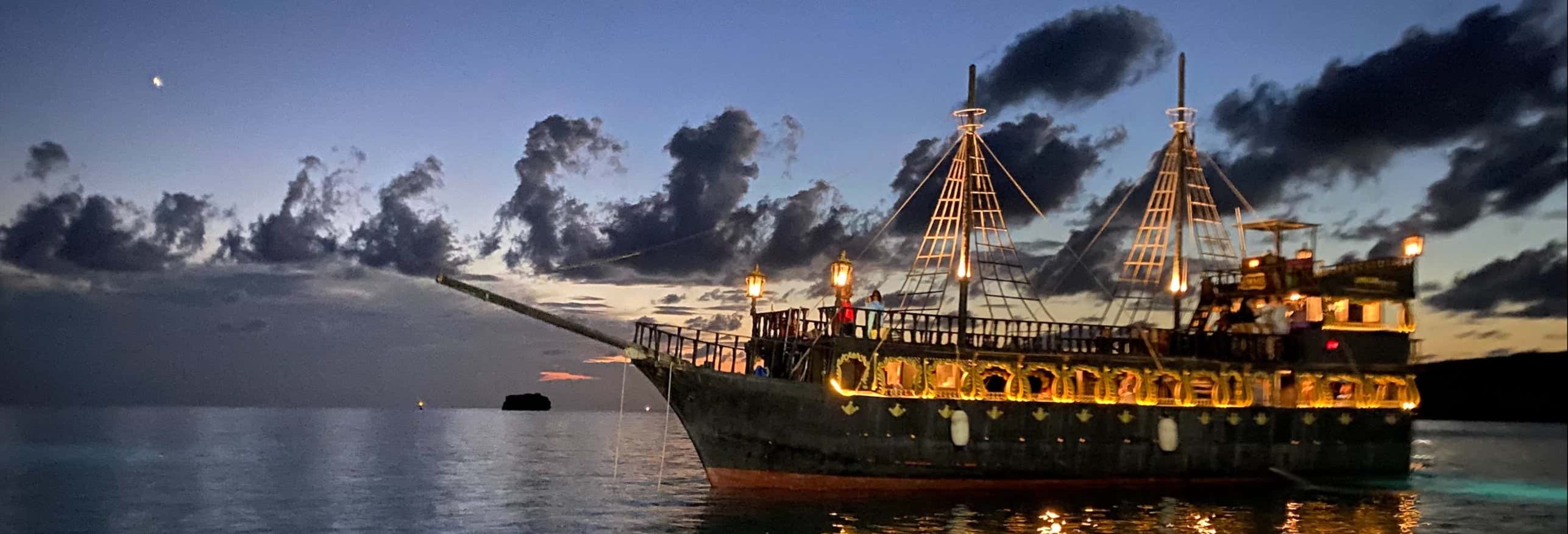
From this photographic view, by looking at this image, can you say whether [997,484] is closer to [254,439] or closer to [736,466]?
[736,466]

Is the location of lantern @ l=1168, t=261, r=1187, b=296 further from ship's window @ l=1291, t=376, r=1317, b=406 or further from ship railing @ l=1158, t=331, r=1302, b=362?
ship's window @ l=1291, t=376, r=1317, b=406

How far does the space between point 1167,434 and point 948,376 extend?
18.4 feet

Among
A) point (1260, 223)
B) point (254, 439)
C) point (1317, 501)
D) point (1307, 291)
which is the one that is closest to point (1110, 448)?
point (1317, 501)

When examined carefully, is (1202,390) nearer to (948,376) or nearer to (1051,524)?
(948,376)

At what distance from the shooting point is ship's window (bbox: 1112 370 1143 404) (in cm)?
2742

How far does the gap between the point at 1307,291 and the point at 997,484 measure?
10367mm

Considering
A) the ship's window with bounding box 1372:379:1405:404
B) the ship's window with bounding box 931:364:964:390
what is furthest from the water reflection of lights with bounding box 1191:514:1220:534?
the ship's window with bounding box 1372:379:1405:404

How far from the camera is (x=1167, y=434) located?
2738 cm

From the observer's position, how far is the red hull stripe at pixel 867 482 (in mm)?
25078

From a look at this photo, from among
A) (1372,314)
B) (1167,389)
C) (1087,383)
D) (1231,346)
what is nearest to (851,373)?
(1087,383)

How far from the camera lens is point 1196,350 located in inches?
1150

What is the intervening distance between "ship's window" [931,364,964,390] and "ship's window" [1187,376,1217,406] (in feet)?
20.7

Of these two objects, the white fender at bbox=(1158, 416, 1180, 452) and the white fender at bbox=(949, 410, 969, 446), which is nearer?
the white fender at bbox=(949, 410, 969, 446)

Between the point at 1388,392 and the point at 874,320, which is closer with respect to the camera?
the point at 874,320
